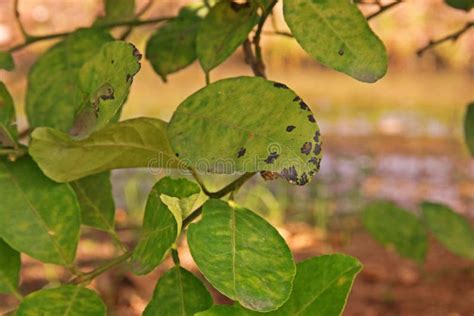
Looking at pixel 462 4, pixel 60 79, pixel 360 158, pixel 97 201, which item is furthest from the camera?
pixel 360 158

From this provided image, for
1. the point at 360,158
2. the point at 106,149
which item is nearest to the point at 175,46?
the point at 106,149

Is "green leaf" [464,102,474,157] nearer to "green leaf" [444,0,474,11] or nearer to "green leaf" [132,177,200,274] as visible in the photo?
"green leaf" [444,0,474,11]

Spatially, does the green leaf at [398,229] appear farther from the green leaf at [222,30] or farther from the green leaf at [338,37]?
the green leaf at [338,37]

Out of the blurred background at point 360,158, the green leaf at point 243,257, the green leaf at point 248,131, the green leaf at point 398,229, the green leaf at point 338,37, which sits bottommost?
the blurred background at point 360,158

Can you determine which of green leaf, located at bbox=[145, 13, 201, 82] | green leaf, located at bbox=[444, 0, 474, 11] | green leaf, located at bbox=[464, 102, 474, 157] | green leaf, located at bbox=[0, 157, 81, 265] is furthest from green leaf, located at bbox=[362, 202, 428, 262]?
green leaf, located at bbox=[0, 157, 81, 265]

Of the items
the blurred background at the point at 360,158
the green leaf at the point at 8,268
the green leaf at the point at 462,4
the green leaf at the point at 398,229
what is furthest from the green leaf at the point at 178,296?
the green leaf at the point at 398,229

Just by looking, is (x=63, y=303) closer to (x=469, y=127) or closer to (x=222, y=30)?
(x=222, y=30)

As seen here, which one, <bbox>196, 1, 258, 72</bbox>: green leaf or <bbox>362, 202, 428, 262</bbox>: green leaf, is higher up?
<bbox>196, 1, 258, 72</bbox>: green leaf
